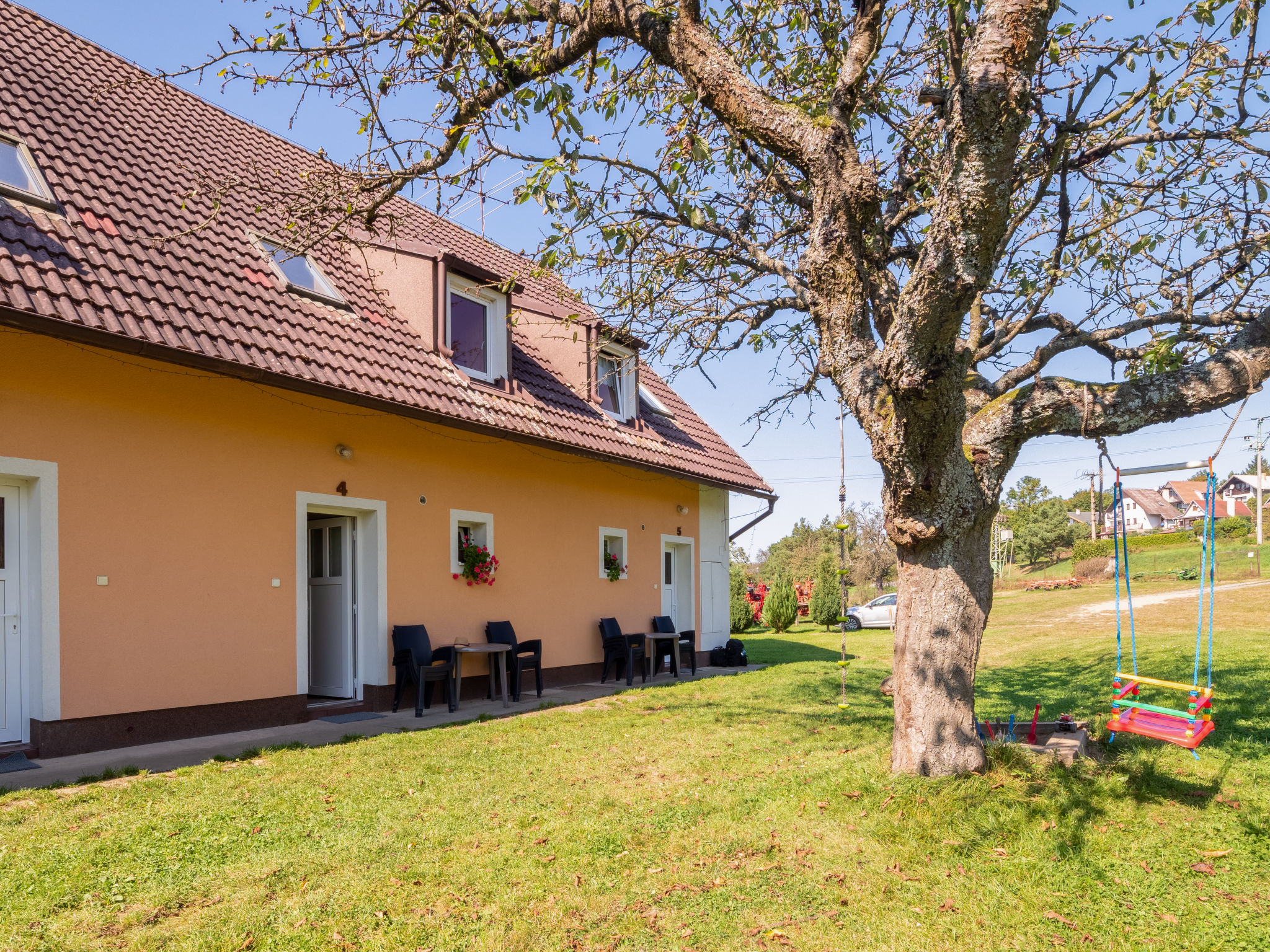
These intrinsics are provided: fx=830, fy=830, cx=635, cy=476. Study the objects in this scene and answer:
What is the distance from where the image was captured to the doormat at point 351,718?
8281 mm

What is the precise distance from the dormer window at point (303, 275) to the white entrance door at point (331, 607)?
246 centimetres

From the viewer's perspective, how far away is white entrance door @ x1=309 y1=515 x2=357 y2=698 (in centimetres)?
932

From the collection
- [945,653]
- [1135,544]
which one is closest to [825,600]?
[945,653]

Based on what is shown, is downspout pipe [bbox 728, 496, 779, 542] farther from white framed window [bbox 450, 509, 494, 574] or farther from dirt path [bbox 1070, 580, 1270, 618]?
dirt path [bbox 1070, 580, 1270, 618]

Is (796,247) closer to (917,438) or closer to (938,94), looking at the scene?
(938,94)

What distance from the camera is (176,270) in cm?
741

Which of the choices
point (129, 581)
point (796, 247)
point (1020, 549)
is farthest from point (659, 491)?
point (1020, 549)

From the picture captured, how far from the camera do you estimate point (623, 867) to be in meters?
4.11

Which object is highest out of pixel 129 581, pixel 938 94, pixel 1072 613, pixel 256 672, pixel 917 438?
pixel 938 94

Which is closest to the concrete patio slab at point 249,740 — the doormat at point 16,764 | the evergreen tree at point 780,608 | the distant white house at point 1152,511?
the doormat at point 16,764

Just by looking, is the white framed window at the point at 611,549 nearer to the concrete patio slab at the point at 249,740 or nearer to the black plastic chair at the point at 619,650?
the black plastic chair at the point at 619,650

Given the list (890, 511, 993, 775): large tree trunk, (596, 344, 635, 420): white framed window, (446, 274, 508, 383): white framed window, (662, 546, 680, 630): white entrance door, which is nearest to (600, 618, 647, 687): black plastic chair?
(662, 546, 680, 630): white entrance door

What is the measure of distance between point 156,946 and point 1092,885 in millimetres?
4049

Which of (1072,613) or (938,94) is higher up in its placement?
(938,94)
